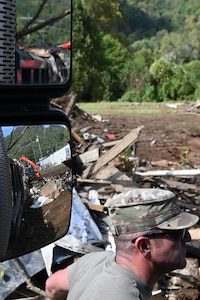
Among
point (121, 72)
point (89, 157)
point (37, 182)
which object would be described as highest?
point (37, 182)

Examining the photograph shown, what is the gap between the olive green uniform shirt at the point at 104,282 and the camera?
2506 mm

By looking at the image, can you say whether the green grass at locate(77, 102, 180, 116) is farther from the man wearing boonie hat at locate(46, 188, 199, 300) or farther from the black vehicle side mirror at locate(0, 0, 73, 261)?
the black vehicle side mirror at locate(0, 0, 73, 261)

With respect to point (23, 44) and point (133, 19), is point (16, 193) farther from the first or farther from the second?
point (133, 19)

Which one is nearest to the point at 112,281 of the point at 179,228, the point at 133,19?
the point at 179,228

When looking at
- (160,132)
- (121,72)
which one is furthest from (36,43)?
(121,72)

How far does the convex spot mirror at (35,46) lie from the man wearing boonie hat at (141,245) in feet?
5.02

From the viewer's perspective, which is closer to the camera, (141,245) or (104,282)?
(104,282)

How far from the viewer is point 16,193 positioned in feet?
3.63

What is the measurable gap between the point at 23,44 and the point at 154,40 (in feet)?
285

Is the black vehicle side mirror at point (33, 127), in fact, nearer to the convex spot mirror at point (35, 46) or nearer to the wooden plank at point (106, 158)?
the convex spot mirror at point (35, 46)

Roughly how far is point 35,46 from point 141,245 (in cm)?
167

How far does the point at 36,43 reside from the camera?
1.20m

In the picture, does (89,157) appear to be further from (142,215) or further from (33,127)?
(33,127)

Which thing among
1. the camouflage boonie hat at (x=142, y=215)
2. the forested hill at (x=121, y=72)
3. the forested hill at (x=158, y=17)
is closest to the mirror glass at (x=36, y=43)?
the camouflage boonie hat at (x=142, y=215)
